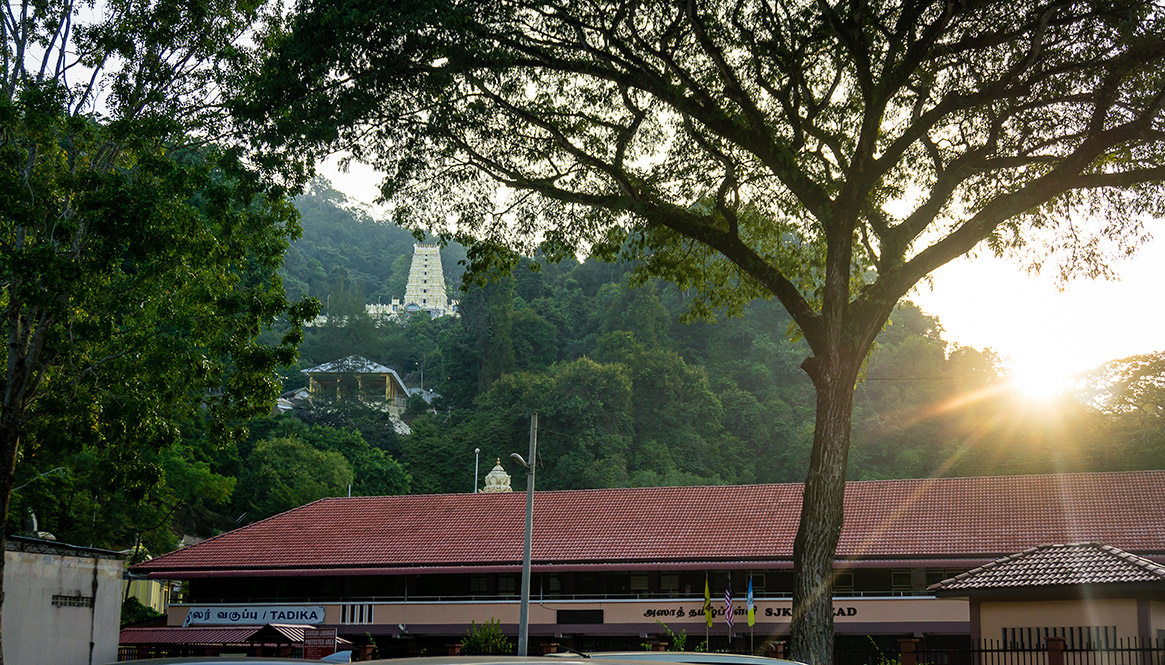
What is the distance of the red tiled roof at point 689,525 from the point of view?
33.2m

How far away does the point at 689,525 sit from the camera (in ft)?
123

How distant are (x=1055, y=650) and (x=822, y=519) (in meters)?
4.54

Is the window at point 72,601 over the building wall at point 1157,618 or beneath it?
beneath

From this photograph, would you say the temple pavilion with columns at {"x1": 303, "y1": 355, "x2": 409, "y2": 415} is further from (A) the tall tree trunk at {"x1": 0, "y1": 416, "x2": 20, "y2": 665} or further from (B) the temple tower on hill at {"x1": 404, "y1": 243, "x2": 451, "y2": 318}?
(B) the temple tower on hill at {"x1": 404, "y1": 243, "x2": 451, "y2": 318}

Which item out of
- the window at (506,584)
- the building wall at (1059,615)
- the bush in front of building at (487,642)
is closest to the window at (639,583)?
the window at (506,584)

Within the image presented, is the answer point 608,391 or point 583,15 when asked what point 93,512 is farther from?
point 608,391

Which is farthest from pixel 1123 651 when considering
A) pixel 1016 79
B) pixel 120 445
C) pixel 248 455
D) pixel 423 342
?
pixel 423 342

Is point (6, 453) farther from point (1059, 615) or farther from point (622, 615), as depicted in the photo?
point (622, 615)

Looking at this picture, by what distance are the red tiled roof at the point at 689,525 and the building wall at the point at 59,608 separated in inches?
491

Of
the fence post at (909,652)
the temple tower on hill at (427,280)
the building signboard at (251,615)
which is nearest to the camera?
the fence post at (909,652)

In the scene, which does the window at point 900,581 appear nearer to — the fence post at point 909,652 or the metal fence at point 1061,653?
the metal fence at point 1061,653

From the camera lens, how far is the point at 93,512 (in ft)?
134

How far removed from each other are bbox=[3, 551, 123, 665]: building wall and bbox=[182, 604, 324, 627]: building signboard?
38.9 ft

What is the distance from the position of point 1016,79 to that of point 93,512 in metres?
36.3
